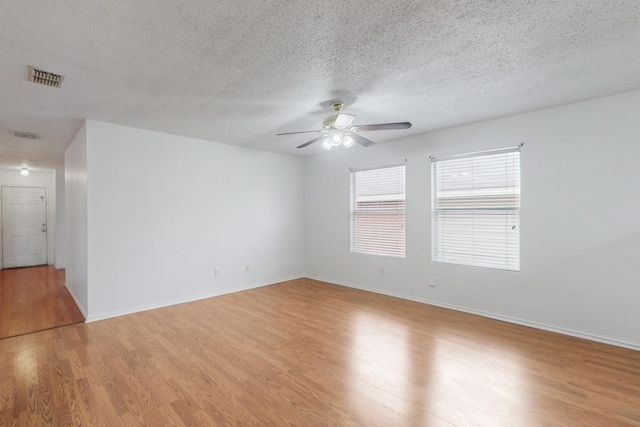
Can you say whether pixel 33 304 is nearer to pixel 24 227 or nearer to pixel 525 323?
pixel 24 227

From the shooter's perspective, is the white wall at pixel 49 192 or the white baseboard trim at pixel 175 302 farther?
the white wall at pixel 49 192

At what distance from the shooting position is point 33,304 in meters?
4.34

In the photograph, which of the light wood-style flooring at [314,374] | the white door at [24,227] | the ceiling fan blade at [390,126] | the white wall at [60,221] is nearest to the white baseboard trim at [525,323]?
the light wood-style flooring at [314,374]

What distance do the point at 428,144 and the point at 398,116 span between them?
1.00m

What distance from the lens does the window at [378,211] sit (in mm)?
4816

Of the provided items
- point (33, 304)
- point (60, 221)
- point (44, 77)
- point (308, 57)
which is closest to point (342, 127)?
point (308, 57)

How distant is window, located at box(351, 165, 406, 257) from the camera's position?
15.8ft

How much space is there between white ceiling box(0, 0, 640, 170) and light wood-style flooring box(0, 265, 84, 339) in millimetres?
2507

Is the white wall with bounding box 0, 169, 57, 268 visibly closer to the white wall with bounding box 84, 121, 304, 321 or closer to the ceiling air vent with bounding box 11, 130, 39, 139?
the white wall with bounding box 84, 121, 304, 321

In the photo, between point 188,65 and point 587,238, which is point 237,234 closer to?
point 188,65

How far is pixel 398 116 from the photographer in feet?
12.0

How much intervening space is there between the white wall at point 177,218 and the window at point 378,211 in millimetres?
1481

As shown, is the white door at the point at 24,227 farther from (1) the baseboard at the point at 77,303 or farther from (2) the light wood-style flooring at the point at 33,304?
(1) the baseboard at the point at 77,303

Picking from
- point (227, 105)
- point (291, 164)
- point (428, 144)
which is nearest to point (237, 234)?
point (291, 164)
